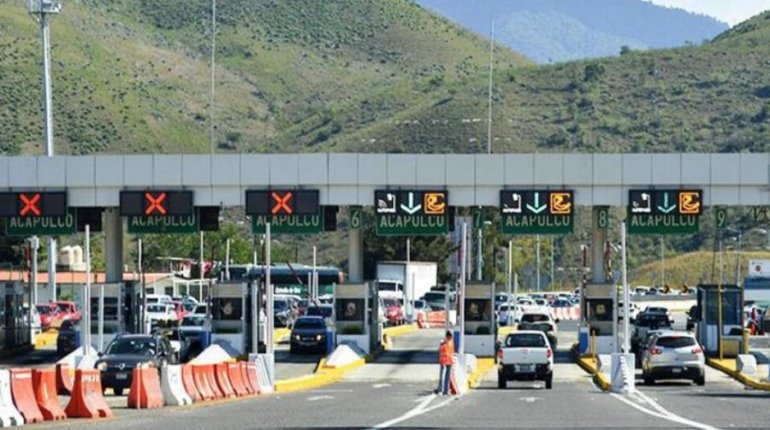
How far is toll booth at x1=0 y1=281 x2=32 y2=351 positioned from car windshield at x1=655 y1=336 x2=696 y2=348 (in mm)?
25285

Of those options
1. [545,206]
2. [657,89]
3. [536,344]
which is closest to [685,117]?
[657,89]

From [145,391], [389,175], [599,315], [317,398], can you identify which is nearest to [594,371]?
[599,315]

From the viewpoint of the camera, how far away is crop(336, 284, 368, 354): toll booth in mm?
67875

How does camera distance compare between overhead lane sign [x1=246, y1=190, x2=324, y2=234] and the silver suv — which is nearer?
the silver suv

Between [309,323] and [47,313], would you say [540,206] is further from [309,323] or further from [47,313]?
[47,313]

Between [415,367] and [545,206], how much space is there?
277 inches

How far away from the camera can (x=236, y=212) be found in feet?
512

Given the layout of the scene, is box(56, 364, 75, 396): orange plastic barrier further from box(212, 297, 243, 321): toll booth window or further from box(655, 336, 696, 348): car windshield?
box(212, 297, 243, 321): toll booth window

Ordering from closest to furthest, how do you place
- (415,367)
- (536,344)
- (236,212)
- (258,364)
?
(258,364), (536,344), (415,367), (236,212)

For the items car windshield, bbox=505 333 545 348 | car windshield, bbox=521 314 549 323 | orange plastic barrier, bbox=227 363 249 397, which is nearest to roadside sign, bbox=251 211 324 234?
Result: car windshield, bbox=521 314 549 323

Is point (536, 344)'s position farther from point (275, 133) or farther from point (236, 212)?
point (275, 133)

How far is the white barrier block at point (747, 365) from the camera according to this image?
56.5 metres

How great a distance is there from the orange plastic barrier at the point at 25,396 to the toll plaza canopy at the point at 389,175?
32.2 meters

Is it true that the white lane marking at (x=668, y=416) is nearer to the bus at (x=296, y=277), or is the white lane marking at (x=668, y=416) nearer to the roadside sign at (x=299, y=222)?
the roadside sign at (x=299, y=222)
